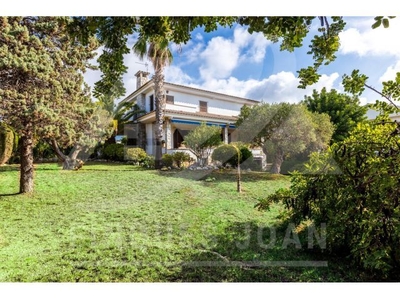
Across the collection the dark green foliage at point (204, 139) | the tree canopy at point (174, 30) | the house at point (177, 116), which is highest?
the house at point (177, 116)

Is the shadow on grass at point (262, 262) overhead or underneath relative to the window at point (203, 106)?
underneath

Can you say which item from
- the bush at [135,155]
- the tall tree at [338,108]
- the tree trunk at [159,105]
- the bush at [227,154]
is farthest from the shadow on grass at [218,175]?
the tall tree at [338,108]

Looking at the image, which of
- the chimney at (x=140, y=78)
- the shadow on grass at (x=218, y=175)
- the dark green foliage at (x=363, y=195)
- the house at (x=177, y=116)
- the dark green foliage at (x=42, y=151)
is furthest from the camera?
the house at (x=177, y=116)

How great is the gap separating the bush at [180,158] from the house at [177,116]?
0.42 metres

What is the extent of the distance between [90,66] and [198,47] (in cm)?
212

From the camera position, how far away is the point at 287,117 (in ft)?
23.5

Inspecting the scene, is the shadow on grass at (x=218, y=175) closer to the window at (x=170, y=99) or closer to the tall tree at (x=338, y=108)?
the window at (x=170, y=99)

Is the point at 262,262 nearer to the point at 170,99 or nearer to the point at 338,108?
the point at 170,99

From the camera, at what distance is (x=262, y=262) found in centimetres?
300

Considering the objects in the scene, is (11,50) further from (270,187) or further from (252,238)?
(270,187)

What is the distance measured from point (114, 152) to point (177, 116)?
2532 mm

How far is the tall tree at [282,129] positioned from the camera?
7.11 m

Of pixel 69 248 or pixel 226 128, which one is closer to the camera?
pixel 69 248

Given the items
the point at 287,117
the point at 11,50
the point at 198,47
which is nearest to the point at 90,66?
the point at 11,50
